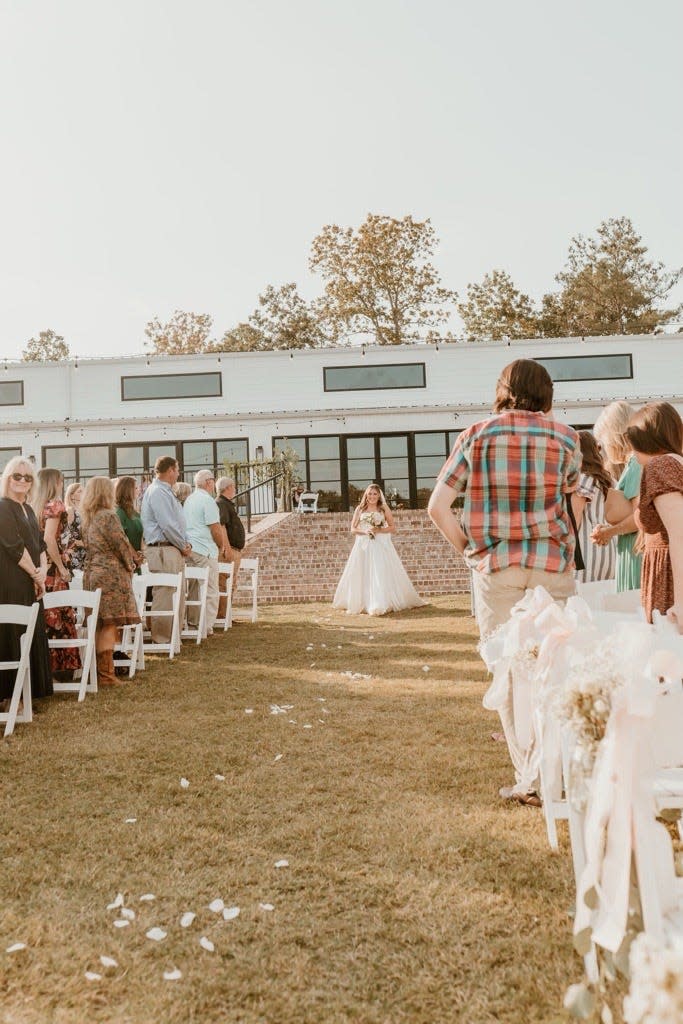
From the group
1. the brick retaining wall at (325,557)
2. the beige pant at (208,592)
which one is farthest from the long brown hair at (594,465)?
the brick retaining wall at (325,557)

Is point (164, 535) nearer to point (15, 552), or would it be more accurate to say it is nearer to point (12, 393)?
point (15, 552)

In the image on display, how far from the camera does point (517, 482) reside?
3.84 metres

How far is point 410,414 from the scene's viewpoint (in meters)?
25.5

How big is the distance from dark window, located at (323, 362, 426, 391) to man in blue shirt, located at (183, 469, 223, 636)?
15133 millimetres

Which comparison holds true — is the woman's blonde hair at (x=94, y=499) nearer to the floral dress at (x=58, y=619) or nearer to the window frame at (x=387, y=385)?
the floral dress at (x=58, y=619)

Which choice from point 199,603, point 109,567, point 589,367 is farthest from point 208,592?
point 589,367

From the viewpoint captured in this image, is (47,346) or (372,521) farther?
(47,346)

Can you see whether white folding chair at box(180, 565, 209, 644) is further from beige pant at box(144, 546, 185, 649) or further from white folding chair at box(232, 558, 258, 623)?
white folding chair at box(232, 558, 258, 623)

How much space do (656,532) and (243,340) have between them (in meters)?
39.3

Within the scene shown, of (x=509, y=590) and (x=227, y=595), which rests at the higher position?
(x=509, y=590)

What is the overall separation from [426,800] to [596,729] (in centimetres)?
250

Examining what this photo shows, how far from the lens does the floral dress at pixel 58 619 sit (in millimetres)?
7500

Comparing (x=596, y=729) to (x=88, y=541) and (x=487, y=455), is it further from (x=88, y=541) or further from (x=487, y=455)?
(x=88, y=541)

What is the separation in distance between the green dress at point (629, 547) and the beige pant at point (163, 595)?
5765 millimetres
